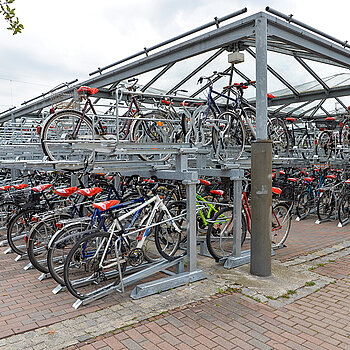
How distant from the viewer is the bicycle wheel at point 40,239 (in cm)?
462

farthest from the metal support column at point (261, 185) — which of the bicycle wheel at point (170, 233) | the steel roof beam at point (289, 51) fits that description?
the steel roof beam at point (289, 51)

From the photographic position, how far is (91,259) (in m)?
3.98

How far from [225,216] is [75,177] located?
119 inches

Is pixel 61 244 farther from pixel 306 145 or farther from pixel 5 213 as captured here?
pixel 306 145

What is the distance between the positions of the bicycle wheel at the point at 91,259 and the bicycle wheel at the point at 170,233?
0.63 meters

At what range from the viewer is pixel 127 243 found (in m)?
4.18

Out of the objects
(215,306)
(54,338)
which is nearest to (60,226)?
(54,338)

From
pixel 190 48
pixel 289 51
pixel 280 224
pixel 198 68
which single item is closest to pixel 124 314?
pixel 280 224

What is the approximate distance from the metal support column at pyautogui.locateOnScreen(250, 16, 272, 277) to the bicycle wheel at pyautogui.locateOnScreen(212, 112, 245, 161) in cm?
113

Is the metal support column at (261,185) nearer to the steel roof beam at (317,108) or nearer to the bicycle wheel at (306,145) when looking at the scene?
the bicycle wheel at (306,145)

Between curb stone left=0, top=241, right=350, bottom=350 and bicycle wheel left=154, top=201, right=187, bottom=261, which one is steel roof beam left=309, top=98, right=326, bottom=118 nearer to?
curb stone left=0, top=241, right=350, bottom=350

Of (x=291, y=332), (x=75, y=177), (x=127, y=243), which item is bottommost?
(x=291, y=332)

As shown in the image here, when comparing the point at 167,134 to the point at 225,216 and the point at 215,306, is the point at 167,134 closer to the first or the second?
the point at 225,216

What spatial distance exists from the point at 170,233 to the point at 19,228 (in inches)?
107
